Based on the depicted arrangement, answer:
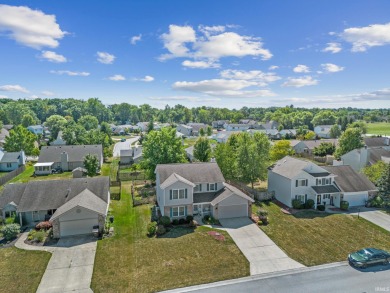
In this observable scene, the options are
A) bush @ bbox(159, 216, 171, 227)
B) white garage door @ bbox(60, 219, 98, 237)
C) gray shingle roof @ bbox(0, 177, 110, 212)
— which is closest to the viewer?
white garage door @ bbox(60, 219, 98, 237)

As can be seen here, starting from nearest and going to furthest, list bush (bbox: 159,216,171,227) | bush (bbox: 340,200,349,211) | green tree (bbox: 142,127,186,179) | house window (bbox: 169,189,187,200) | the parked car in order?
1. the parked car
2. bush (bbox: 159,216,171,227)
3. house window (bbox: 169,189,187,200)
4. bush (bbox: 340,200,349,211)
5. green tree (bbox: 142,127,186,179)

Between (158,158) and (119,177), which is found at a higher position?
(158,158)

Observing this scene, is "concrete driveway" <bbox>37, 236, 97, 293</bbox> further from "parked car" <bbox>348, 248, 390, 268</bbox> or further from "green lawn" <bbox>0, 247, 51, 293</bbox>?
"parked car" <bbox>348, 248, 390, 268</bbox>

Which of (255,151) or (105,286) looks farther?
(255,151)

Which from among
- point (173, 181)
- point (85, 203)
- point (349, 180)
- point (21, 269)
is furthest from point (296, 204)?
point (21, 269)

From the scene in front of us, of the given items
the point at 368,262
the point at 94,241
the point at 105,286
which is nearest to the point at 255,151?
the point at 368,262

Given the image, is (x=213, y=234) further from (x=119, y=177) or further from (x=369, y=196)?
(x=119, y=177)

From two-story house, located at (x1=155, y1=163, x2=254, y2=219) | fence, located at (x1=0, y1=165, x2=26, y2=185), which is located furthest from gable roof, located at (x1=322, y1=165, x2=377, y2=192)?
fence, located at (x1=0, y1=165, x2=26, y2=185)
